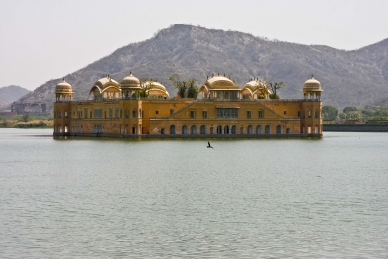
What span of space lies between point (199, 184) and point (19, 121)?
16271 cm

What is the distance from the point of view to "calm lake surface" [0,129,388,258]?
64.3ft

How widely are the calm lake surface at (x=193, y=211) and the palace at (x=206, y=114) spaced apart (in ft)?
142

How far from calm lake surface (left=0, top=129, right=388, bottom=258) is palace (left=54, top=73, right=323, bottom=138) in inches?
1699

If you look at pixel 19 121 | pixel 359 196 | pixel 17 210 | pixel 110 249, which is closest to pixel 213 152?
pixel 359 196

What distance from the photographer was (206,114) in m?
90.6

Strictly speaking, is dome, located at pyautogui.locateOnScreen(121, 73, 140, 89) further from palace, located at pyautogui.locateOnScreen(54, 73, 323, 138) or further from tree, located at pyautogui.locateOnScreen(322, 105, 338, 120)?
tree, located at pyautogui.locateOnScreen(322, 105, 338, 120)

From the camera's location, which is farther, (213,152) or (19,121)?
(19,121)

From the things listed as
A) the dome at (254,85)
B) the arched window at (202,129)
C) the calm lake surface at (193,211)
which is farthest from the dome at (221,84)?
the calm lake surface at (193,211)

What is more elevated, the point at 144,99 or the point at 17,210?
the point at 144,99

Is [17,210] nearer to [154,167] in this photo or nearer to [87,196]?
[87,196]

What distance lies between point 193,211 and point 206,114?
65.2m

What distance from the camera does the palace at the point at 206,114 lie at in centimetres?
8881

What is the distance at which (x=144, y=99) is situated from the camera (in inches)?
3546

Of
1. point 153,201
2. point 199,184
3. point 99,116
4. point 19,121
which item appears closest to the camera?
point 153,201
